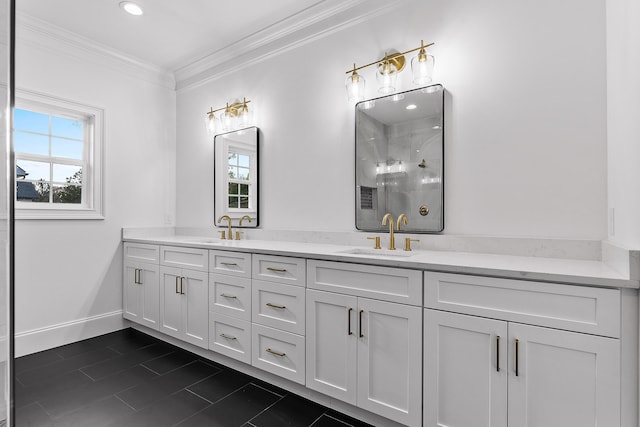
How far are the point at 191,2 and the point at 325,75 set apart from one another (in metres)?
1.16

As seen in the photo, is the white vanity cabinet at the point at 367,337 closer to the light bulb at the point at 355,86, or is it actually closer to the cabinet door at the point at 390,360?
the cabinet door at the point at 390,360

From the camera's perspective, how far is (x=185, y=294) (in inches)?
106

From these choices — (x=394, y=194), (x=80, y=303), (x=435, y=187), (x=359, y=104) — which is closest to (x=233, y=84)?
(x=359, y=104)

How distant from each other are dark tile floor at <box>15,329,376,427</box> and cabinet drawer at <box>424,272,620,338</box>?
908 millimetres

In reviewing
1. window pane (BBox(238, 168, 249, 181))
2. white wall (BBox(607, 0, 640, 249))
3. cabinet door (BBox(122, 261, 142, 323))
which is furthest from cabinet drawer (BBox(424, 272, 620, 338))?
cabinet door (BBox(122, 261, 142, 323))

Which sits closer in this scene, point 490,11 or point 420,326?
point 420,326

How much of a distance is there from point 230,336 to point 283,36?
2461mm

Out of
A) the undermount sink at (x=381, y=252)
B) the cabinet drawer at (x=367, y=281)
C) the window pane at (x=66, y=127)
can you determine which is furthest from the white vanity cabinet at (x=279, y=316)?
the window pane at (x=66, y=127)

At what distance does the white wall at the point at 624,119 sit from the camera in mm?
1235

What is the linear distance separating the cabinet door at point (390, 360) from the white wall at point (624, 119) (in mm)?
929

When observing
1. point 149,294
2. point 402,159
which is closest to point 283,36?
point 402,159

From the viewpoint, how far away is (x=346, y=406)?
1853mm

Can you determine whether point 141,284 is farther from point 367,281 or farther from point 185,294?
point 367,281

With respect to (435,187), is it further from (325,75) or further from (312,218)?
(325,75)
